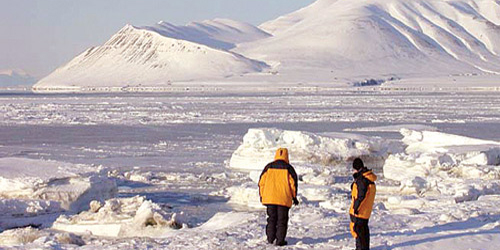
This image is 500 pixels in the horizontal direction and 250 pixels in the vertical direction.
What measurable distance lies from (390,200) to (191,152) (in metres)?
8.37

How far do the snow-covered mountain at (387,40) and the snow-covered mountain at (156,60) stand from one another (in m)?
8.26

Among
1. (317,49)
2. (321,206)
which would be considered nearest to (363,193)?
(321,206)

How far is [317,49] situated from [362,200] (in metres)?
146

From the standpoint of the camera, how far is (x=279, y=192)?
23.9 ft

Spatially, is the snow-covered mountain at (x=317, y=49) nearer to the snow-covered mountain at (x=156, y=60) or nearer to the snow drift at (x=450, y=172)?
the snow-covered mountain at (x=156, y=60)

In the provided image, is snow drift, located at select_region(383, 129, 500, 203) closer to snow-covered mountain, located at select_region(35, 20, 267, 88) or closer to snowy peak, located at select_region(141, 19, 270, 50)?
snow-covered mountain, located at select_region(35, 20, 267, 88)

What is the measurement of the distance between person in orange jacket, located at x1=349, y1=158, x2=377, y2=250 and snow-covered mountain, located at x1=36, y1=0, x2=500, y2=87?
11791 centimetres

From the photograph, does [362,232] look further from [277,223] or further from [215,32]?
[215,32]

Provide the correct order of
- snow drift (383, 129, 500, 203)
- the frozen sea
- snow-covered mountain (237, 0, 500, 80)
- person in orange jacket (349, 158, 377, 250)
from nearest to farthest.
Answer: person in orange jacket (349, 158, 377, 250)
the frozen sea
snow drift (383, 129, 500, 203)
snow-covered mountain (237, 0, 500, 80)

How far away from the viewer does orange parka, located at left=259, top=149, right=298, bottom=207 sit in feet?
23.7

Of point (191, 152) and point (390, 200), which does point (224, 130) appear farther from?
point (390, 200)

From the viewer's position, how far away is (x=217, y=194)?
40.7 ft

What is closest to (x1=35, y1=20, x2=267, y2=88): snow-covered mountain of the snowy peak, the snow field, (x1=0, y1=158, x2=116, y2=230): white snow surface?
the snowy peak

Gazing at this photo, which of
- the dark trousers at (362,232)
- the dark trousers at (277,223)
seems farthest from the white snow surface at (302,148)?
the dark trousers at (362,232)
